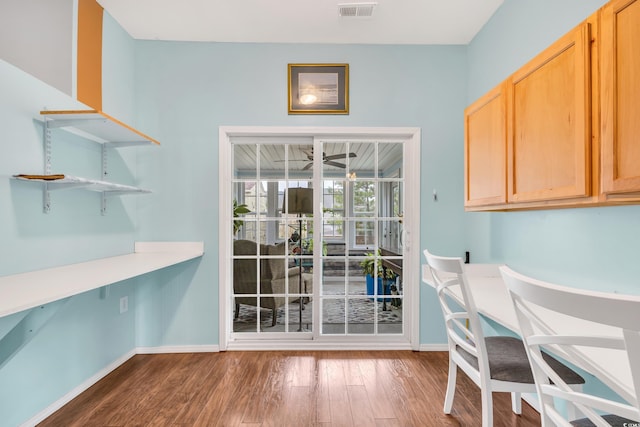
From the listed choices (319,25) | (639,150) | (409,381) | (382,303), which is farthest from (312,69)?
(409,381)

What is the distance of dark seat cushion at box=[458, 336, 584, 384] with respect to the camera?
1399mm

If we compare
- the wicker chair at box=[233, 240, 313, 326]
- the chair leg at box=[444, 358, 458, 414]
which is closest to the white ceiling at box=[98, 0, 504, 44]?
the wicker chair at box=[233, 240, 313, 326]

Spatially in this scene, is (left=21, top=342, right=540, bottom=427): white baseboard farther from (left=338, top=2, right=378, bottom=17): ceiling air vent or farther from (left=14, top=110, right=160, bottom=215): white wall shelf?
(left=338, top=2, right=378, bottom=17): ceiling air vent

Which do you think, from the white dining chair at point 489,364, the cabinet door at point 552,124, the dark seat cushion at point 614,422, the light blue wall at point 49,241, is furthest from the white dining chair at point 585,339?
→ the light blue wall at point 49,241

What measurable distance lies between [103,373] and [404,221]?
2.62 metres

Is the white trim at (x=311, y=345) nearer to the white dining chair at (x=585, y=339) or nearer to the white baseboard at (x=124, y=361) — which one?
the white baseboard at (x=124, y=361)

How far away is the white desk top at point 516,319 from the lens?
93cm

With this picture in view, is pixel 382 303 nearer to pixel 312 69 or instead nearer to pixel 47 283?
pixel 312 69

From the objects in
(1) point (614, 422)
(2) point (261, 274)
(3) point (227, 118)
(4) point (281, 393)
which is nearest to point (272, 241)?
(2) point (261, 274)

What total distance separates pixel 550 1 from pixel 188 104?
8.61ft

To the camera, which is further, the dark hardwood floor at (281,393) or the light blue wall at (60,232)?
the dark hardwood floor at (281,393)

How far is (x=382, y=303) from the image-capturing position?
2.97 m

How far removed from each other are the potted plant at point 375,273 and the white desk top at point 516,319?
1.20 feet

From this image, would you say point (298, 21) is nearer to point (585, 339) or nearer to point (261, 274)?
point (261, 274)
